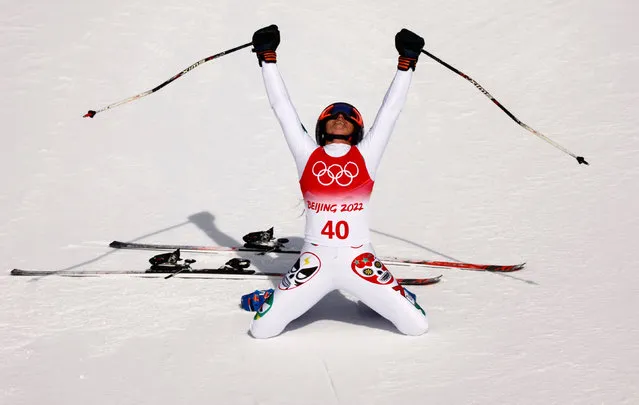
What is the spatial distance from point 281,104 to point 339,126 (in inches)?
17.6

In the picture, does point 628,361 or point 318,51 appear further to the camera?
point 318,51

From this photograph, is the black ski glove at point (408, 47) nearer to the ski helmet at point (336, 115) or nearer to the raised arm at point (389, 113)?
the raised arm at point (389, 113)

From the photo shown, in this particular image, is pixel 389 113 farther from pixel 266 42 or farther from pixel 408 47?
pixel 266 42

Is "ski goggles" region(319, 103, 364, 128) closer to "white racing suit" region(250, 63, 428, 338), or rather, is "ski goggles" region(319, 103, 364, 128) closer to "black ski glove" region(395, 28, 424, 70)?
"white racing suit" region(250, 63, 428, 338)

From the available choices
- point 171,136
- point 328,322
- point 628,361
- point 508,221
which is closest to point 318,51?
point 171,136

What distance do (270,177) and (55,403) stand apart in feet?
16.8

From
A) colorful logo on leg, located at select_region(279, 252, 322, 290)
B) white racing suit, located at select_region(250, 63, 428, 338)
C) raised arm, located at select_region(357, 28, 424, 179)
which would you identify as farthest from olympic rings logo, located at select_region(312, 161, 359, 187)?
colorful logo on leg, located at select_region(279, 252, 322, 290)

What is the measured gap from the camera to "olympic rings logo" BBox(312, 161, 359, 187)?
6.78 m

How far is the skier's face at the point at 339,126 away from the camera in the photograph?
22.5 feet

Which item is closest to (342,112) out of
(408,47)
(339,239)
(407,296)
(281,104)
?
(281,104)

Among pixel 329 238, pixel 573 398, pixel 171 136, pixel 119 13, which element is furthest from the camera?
pixel 119 13

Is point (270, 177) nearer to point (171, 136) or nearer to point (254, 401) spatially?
point (171, 136)

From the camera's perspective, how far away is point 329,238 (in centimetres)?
681

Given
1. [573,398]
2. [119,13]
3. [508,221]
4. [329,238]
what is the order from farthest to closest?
[119,13]
[508,221]
[329,238]
[573,398]
